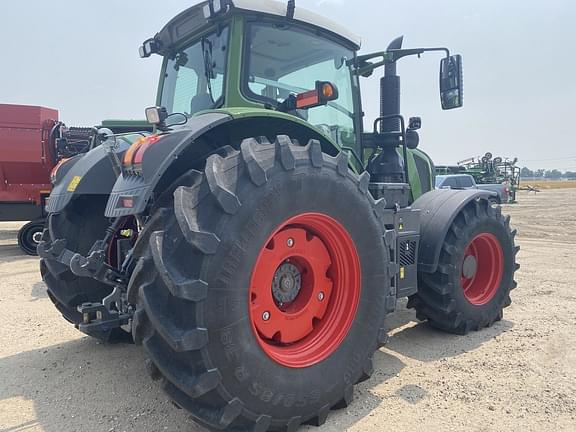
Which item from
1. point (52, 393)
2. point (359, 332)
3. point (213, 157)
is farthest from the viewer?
point (52, 393)

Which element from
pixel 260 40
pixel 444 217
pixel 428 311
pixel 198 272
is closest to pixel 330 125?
pixel 260 40

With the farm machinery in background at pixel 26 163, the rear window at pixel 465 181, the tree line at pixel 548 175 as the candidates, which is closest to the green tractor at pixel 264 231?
the farm machinery in background at pixel 26 163

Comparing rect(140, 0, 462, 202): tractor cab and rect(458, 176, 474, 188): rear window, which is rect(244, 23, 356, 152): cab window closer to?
rect(140, 0, 462, 202): tractor cab

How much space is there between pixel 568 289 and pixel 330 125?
3.88 meters

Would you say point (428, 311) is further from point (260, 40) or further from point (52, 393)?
point (52, 393)

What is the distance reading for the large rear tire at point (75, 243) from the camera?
3348mm

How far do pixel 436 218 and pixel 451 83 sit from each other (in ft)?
3.92

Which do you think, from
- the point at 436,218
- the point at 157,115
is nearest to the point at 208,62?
the point at 157,115

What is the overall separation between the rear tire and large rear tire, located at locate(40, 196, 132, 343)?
274 cm

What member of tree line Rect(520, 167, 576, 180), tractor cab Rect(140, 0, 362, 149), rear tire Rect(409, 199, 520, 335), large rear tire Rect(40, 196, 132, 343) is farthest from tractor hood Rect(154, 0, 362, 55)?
tree line Rect(520, 167, 576, 180)

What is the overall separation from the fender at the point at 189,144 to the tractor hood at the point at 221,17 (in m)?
0.86

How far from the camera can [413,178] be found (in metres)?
4.77

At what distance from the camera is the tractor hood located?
3.07 metres

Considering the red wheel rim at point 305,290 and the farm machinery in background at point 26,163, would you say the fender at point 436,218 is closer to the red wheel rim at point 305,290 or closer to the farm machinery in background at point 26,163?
the red wheel rim at point 305,290
